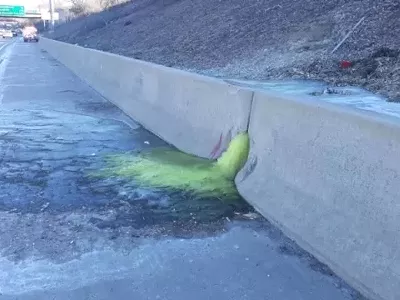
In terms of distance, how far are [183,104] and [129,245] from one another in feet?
15.4

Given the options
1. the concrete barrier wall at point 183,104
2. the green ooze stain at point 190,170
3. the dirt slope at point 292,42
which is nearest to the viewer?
the green ooze stain at point 190,170

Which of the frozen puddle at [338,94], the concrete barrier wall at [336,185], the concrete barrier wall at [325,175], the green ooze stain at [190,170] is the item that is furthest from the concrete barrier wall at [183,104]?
the concrete barrier wall at [336,185]

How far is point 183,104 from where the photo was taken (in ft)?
31.1

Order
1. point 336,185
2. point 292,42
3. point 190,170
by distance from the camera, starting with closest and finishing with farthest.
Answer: point 336,185 < point 190,170 < point 292,42

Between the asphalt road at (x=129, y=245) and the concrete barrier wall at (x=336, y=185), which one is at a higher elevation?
the concrete barrier wall at (x=336, y=185)

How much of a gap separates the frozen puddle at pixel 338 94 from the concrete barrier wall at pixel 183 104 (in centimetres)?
76

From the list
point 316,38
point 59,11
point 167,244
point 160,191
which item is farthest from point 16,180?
point 59,11

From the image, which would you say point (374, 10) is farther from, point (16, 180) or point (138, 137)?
point (16, 180)

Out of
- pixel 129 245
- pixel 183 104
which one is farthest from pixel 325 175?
pixel 183 104

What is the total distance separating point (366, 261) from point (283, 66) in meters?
9.02

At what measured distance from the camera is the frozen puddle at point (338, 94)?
24.5ft

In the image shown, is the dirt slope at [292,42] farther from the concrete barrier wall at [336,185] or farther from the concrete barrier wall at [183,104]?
the concrete barrier wall at [336,185]

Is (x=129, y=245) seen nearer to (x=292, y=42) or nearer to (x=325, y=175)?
(x=325, y=175)

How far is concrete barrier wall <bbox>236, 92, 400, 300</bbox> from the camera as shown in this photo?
4.18m
